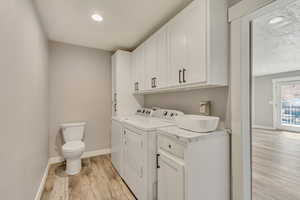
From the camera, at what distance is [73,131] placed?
104 inches

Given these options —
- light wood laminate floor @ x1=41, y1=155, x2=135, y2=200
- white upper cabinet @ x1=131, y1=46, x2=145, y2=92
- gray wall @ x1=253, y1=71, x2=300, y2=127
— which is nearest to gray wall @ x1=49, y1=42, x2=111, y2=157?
light wood laminate floor @ x1=41, y1=155, x2=135, y2=200

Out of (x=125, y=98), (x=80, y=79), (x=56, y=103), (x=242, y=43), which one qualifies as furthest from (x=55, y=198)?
(x=242, y=43)

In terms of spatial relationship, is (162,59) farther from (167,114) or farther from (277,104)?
(277,104)

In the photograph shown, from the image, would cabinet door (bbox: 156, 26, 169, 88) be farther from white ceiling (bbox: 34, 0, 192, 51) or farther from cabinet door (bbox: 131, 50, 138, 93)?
cabinet door (bbox: 131, 50, 138, 93)

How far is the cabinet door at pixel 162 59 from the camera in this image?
6.09 ft

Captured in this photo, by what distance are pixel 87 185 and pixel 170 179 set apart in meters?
1.40

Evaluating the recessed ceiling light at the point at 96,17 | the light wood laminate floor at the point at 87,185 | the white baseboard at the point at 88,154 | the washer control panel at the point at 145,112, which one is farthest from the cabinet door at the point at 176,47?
the white baseboard at the point at 88,154

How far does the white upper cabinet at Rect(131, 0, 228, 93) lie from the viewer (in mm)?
1321

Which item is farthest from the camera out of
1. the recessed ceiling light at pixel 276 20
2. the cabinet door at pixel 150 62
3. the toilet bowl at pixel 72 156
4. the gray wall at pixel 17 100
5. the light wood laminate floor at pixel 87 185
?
the toilet bowl at pixel 72 156

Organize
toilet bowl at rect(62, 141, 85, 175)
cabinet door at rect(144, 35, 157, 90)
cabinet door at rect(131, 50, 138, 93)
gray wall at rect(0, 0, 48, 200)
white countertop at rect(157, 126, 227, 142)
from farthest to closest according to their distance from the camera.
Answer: cabinet door at rect(131, 50, 138, 93), toilet bowl at rect(62, 141, 85, 175), cabinet door at rect(144, 35, 157, 90), white countertop at rect(157, 126, 227, 142), gray wall at rect(0, 0, 48, 200)

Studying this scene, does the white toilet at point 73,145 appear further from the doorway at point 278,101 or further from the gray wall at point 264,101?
the gray wall at point 264,101

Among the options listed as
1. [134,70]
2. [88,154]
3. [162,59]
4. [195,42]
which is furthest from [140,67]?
[88,154]

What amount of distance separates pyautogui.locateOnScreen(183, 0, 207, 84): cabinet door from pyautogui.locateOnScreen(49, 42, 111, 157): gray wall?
7.12 feet

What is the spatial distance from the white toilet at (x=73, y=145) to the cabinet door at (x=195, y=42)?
2018mm
